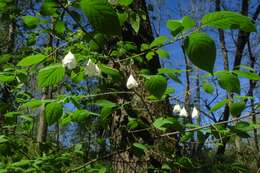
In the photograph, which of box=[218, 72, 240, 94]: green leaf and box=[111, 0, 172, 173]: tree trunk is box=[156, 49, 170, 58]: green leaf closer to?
box=[218, 72, 240, 94]: green leaf

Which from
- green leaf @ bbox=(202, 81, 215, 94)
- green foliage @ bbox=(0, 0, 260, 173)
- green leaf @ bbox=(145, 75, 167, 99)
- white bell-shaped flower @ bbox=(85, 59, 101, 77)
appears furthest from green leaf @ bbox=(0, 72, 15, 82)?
green leaf @ bbox=(202, 81, 215, 94)

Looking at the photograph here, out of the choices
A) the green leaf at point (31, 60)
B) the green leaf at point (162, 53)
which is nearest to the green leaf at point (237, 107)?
the green leaf at point (162, 53)

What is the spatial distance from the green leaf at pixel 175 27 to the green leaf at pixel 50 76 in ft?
1.04

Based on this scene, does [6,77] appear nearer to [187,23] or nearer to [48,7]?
[48,7]

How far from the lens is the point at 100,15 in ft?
2.03

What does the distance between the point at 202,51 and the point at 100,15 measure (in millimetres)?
194

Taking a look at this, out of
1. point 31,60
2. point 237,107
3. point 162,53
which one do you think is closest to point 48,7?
point 31,60

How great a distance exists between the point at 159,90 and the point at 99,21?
50cm

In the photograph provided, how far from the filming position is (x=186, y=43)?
71 cm

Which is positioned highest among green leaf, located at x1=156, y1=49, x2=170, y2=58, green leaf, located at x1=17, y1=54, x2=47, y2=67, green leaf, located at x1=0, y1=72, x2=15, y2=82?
green leaf, located at x1=156, y1=49, x2=170, y2=58

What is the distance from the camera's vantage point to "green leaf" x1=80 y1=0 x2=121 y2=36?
2.02ft

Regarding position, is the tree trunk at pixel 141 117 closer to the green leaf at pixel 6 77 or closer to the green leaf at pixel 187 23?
the green leaf at pixel 6 77

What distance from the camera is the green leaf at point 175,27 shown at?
A: 2.81 ft

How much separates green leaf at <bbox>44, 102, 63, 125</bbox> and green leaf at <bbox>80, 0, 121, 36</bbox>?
0.54 metres
